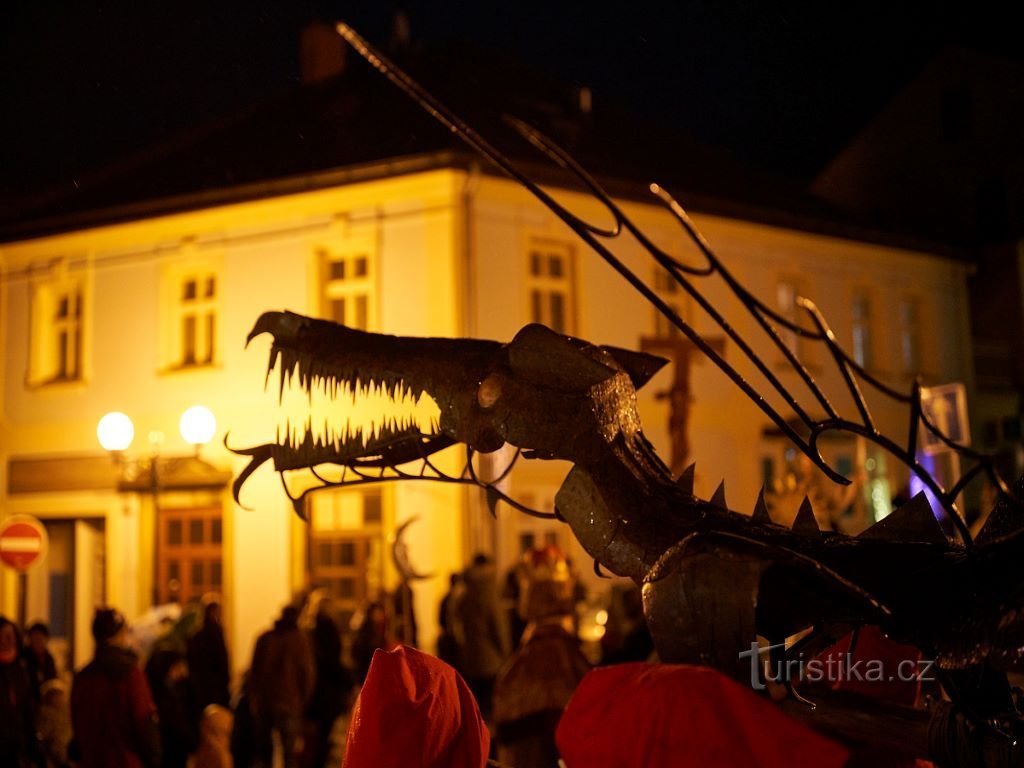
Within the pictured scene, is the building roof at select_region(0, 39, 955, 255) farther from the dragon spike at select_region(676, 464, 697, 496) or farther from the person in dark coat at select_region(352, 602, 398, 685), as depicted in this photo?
the dragon spike at select_region(676, 464, 697, 496)

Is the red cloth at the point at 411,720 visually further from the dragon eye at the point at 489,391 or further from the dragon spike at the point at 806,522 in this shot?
the dragon spike at the point at 806,522

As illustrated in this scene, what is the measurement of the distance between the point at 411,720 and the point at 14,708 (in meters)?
4.79

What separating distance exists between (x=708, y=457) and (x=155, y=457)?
29.0 ft

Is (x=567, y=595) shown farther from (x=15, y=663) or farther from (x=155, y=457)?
(x=155, y=457)

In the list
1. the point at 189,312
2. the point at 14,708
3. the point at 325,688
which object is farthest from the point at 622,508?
the point at 189,312

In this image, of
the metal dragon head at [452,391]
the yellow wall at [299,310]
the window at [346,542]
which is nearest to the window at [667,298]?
the yellow wall at [299,310]

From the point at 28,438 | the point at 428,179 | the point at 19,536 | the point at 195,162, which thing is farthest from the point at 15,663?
the point at 195,162

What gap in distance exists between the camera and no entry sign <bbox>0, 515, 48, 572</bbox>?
10984 millimetres

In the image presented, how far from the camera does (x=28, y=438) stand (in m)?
18.5

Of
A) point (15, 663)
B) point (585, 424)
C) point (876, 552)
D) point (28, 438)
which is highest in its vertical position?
point (28, 438)

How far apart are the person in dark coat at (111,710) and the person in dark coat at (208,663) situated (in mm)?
3006

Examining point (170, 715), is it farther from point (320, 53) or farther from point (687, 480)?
point (320, 53)

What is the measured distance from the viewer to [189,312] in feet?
57.7

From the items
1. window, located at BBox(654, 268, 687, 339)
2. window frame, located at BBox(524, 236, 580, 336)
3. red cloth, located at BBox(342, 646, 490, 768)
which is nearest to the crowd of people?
red cloth, located at BBox(342, 646, 490, 768)
